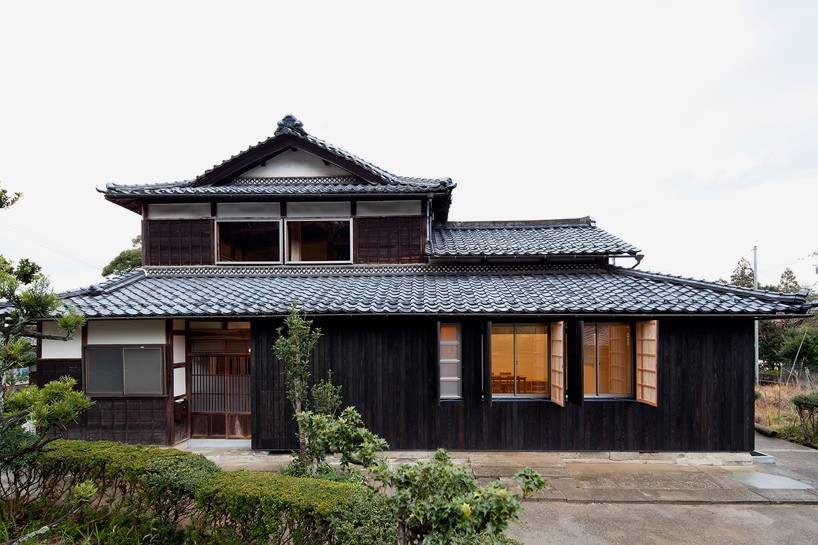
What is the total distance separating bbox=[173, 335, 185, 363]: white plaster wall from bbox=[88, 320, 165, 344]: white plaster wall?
1.08ft

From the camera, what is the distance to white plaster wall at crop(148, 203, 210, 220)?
34.0 feet

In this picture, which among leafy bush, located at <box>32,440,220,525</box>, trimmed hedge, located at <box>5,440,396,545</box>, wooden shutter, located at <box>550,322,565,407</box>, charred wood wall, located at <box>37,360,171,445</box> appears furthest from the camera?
charred wood wall, located at <box>37,360,171,445</box>

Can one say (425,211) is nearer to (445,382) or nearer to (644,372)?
(445,382)

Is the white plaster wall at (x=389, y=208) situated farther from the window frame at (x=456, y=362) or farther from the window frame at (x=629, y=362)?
the window frame at (x=629, y=362)

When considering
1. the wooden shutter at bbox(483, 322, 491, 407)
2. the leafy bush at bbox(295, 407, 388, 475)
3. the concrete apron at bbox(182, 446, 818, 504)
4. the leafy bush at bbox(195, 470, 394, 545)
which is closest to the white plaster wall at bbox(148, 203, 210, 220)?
the concrete apron at bbox(182, 446, 818, 504)

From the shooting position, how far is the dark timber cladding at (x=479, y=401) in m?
8.09

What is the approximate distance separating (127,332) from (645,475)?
1115cm

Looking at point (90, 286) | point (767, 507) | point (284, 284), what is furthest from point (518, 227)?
point (90, 286)

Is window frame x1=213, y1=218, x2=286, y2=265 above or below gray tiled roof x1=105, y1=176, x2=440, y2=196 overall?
below

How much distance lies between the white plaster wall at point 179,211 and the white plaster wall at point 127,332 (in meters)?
3.25

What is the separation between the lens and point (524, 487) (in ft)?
11.7

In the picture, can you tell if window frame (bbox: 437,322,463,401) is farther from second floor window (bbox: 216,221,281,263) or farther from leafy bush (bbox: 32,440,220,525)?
second floor window (bbox: 216,221,281,263)

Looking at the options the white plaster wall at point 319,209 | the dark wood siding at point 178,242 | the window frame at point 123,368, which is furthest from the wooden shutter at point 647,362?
the dark wood siding at point 178,242

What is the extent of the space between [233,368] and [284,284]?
7.49ft
